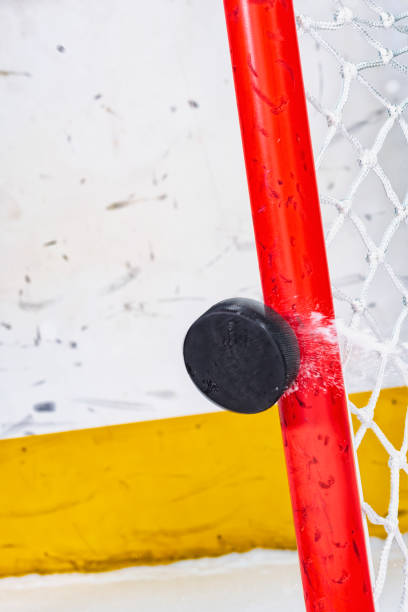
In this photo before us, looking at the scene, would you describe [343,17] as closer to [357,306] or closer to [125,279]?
[357,306]

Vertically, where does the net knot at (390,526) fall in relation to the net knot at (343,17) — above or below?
below

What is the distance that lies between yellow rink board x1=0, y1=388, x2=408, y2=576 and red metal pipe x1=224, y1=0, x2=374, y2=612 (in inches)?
27.4

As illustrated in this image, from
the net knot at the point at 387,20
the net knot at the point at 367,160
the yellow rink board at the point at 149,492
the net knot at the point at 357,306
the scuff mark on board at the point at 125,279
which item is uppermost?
the net knot at the point at 387,20

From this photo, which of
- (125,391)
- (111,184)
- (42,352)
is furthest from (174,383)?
(111,184)

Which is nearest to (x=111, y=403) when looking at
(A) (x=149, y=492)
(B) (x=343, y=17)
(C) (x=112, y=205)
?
(A) (x=149, y=492)

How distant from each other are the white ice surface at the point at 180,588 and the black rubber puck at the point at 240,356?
82 cm

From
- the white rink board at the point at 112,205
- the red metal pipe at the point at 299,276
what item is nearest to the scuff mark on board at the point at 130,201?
the white rink board at the point at 112,205

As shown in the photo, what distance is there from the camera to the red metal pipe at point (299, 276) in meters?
0.36

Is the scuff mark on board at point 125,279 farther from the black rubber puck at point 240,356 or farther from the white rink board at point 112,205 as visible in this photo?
the black rubber puck at point 240,356

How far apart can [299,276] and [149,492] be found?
838mm

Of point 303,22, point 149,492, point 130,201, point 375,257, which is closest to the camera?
point 303,22

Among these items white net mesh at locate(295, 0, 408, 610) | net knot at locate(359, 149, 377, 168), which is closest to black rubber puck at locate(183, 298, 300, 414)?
net knot at locate(359, 149, 377, 168)

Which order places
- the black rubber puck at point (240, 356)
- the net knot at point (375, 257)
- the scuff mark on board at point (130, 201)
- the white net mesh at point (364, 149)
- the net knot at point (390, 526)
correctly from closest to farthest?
the black rubber puck at point (240, 356)
the net knot at point (390, 526)
the net knot at point (375, 257)
the white net mesh at point (364, 149)
the scuff mark on board at point (130, 201)

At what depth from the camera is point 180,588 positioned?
1.06m
